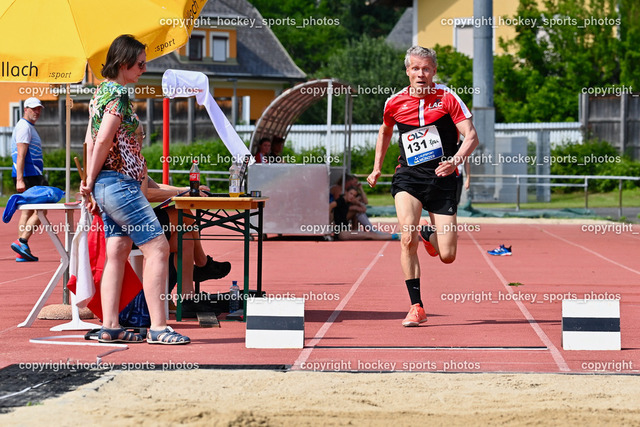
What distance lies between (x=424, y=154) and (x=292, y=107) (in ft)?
41.7

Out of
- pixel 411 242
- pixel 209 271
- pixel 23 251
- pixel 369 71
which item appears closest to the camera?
pixel 411 242

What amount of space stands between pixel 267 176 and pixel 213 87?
40.6 metres

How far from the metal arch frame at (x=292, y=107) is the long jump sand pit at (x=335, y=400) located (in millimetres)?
12831

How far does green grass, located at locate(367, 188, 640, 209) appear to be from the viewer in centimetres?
2989

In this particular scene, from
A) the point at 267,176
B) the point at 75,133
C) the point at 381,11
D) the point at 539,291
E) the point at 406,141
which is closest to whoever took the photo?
the point at 406,141

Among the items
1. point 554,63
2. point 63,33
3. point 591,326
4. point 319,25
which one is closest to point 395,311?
point 591,326

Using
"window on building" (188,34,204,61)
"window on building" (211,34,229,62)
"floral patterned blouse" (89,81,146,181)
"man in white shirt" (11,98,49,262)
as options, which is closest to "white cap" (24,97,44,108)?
"man in white shirt" (11,98,49,262)

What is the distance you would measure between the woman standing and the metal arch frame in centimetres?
1128

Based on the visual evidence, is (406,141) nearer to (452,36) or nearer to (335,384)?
(335,384)

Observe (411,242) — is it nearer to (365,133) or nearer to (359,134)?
(365,133)

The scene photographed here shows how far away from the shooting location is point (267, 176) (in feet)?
59.8

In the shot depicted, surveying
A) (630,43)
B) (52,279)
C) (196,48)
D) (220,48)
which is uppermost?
(220,48)

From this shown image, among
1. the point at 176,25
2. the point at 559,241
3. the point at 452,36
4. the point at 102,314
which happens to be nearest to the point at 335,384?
the point at 102,314

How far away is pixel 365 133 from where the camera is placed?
3991 cm
